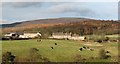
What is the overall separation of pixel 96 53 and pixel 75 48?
6.75 metres

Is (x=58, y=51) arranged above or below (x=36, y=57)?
below

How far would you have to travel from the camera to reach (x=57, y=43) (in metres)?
81.8

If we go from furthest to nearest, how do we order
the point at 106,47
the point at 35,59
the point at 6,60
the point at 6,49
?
the point at 106,47 < the point at 6,49 < the point at 35,59 < the point at 6,60

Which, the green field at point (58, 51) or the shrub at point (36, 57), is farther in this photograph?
the green field at point (58, 51)

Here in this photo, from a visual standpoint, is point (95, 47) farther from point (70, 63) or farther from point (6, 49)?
point (6, 49)

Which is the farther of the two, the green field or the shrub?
the green field

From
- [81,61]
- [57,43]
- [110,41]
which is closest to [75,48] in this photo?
[57,43]

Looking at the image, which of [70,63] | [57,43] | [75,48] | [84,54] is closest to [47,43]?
[57,43]

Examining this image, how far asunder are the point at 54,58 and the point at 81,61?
6.05m

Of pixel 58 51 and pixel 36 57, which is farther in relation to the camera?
pixel 58 51

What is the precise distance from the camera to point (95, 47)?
8262cm

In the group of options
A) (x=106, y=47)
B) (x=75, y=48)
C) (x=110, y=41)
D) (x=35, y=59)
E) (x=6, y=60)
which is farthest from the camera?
(x=110, y=41)

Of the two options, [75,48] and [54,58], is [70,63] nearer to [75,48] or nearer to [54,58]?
[54,58]

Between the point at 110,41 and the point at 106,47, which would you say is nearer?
the point at 106,47
